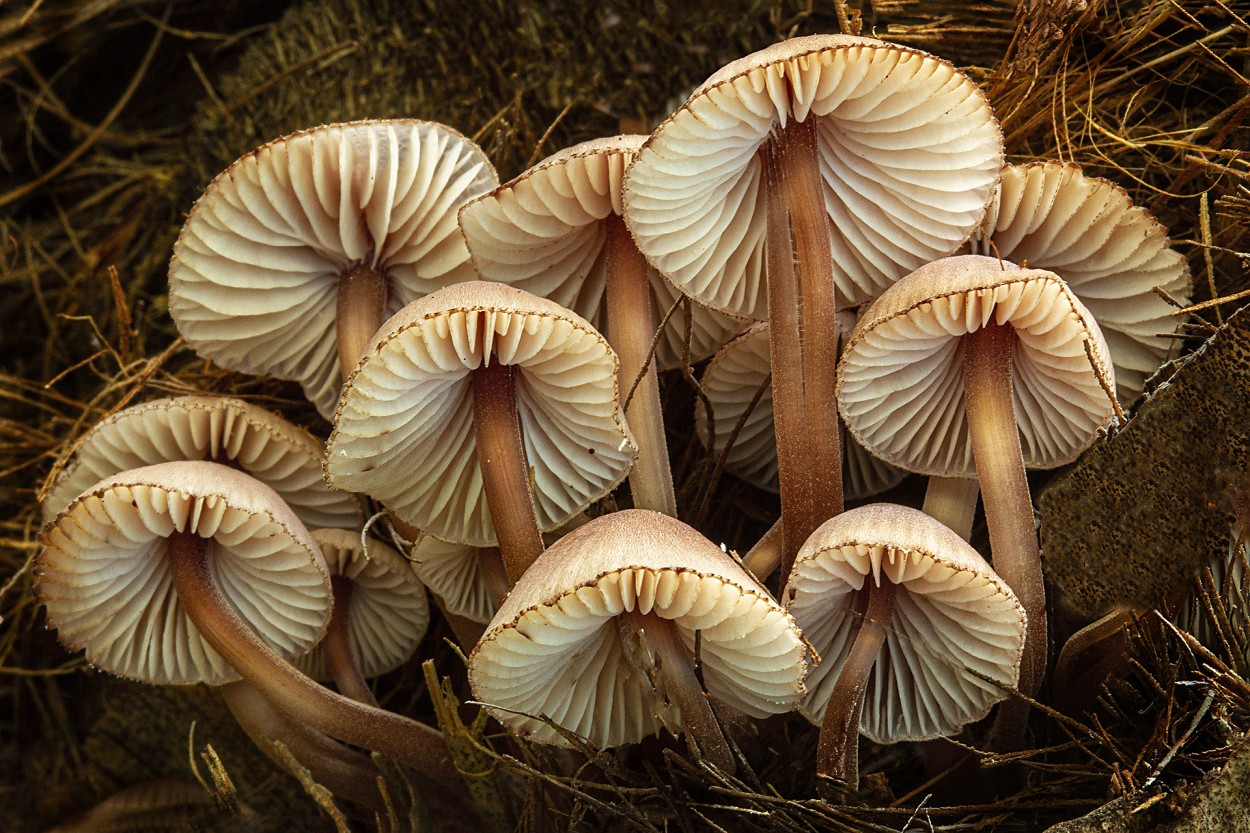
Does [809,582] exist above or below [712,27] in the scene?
below

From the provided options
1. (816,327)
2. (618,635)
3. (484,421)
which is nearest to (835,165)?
(816,327)

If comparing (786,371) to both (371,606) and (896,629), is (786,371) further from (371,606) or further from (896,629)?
(371,606)

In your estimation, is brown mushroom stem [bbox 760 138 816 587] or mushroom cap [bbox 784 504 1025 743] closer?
mushroom cap [bbox 784 504 1025 743]

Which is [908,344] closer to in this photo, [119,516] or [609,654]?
[609,654]

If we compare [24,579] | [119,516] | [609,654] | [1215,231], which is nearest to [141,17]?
[24,579]

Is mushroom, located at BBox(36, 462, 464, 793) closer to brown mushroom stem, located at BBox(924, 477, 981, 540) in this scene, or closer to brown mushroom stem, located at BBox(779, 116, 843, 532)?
brown mushroom stem, located at BBox(779, 116, 843, 532)

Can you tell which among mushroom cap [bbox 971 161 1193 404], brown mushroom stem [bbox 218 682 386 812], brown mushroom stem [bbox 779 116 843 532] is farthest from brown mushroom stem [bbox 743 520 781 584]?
brown mushroom stem [bbox 218 682 386 812]
